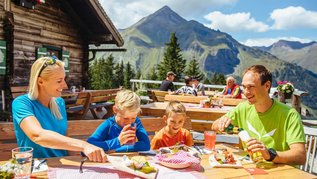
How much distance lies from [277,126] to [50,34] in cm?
877

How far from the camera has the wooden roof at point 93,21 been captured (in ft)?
31.9

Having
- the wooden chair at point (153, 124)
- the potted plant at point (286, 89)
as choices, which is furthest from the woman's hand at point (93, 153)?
the potted plant at point (286, 89)

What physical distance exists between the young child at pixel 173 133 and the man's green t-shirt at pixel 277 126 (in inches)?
25.9

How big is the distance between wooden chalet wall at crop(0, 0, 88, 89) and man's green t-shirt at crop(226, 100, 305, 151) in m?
7.25

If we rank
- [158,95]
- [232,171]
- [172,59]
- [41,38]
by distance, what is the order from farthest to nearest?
[172,59]
[41,38]
[158,95]
[232,171]

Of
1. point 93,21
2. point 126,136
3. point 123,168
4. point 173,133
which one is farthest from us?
point 93,21

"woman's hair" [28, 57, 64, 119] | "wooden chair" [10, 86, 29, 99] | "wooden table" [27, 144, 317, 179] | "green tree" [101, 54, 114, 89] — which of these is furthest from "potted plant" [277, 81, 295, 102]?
"green tree" [101, 54, 114, 89]

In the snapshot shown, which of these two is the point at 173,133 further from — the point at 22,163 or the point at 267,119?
the point at 22,163

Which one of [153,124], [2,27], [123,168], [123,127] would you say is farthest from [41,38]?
[123,168]

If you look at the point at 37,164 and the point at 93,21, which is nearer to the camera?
the point at 37,164

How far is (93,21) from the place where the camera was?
34.7 ft

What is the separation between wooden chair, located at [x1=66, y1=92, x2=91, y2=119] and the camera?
21.4ft

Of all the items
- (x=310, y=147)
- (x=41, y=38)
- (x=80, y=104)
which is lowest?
(x=310, y=147)

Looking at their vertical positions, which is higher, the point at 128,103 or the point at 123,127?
the point at 128,103
